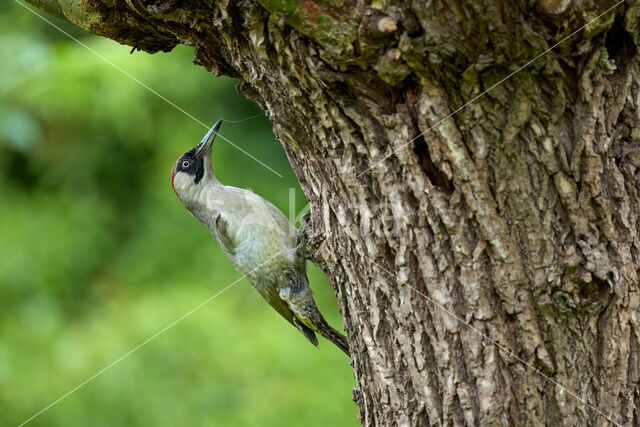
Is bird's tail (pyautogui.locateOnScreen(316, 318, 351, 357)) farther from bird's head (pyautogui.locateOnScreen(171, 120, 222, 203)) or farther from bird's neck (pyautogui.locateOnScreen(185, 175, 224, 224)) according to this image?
bird's head (pyautogui.locateOnScreen(171, 120, 222, 203))

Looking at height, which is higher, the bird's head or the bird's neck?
the bird's head

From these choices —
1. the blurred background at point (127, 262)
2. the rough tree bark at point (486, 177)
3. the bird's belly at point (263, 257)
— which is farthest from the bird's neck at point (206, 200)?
the rough tree bark at point (486, 177)

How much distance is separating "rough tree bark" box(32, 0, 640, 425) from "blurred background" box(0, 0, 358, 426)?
257cm

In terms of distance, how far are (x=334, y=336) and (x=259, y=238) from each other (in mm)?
602

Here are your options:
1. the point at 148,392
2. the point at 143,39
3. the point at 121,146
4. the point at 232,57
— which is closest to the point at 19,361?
the point at 148,392

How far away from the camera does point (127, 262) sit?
5414 millimetres

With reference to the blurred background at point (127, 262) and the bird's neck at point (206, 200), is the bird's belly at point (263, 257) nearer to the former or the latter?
the bird's neck at point (206, 200)

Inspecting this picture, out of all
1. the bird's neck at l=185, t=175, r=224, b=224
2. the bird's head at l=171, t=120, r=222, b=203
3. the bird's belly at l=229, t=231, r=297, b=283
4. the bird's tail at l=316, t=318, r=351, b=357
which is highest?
the bird's head at l=171, t=120, r=222, b=203

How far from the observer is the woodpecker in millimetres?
3266

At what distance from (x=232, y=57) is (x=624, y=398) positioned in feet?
4.53

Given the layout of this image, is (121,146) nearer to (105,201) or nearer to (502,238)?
(105,201)


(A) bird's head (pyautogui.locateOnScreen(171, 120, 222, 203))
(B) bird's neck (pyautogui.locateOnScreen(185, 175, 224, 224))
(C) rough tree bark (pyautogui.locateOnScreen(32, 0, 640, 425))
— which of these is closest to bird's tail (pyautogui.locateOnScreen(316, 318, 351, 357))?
(B) bird's neck (pyautogui.locateOnScreen(185, 175, 224, 224))

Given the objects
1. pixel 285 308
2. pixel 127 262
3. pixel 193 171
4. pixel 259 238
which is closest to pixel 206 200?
pixel 193 171

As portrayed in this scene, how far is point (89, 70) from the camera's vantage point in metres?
4.75
